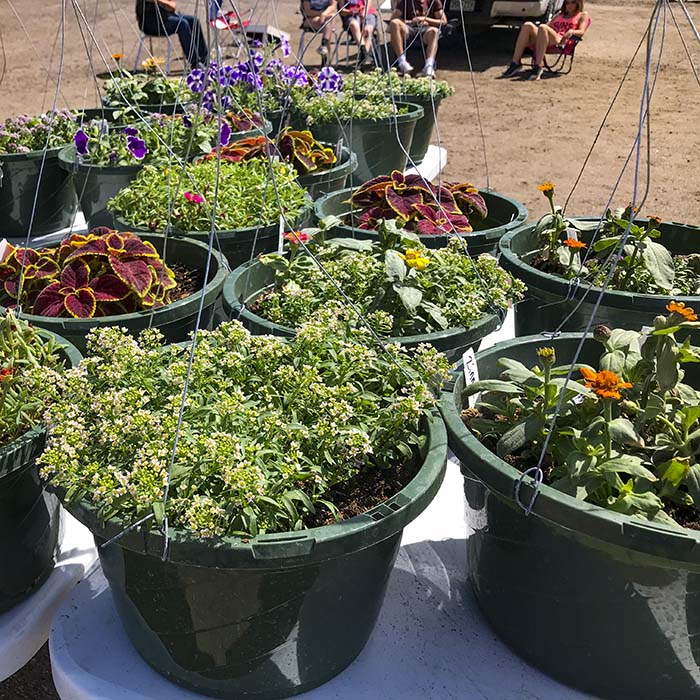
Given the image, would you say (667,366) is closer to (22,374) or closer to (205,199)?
(22,374)

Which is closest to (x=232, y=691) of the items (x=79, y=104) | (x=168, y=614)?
(x=168, y=614)

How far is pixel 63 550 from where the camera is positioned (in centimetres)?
176

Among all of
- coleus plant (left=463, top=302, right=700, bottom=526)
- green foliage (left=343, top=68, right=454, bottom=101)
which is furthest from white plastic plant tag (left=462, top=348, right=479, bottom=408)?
green foliage (left=343, top=68, right=454, bottom=101)

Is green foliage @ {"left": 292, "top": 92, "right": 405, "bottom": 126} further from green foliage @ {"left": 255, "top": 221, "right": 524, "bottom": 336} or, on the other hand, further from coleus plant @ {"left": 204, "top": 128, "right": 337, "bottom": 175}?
green foliage @ {"left": 255, "top": 221, "right": 524, "bottom": 336}

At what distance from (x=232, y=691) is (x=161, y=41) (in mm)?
11821

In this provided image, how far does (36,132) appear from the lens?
3.64m

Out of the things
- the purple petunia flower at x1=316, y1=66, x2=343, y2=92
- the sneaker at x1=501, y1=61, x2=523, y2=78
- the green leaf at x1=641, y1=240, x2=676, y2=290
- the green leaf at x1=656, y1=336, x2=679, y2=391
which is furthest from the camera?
the sneaker at x1=501, y1=61, x2=523, y2=78

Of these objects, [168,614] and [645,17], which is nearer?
[168,614]

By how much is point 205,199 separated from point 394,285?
1015mm

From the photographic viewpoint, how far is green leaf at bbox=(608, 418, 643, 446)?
135 cm

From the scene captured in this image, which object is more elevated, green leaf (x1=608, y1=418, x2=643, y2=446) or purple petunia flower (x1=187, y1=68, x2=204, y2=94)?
green leaf (x1=608, y1=418, x2=643, y2=446)

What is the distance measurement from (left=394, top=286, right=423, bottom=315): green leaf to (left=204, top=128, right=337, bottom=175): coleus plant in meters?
1.45

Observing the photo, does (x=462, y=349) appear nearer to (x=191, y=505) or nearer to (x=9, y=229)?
(x=191, y=505)

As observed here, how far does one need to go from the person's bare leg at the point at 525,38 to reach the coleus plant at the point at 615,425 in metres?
9.25
